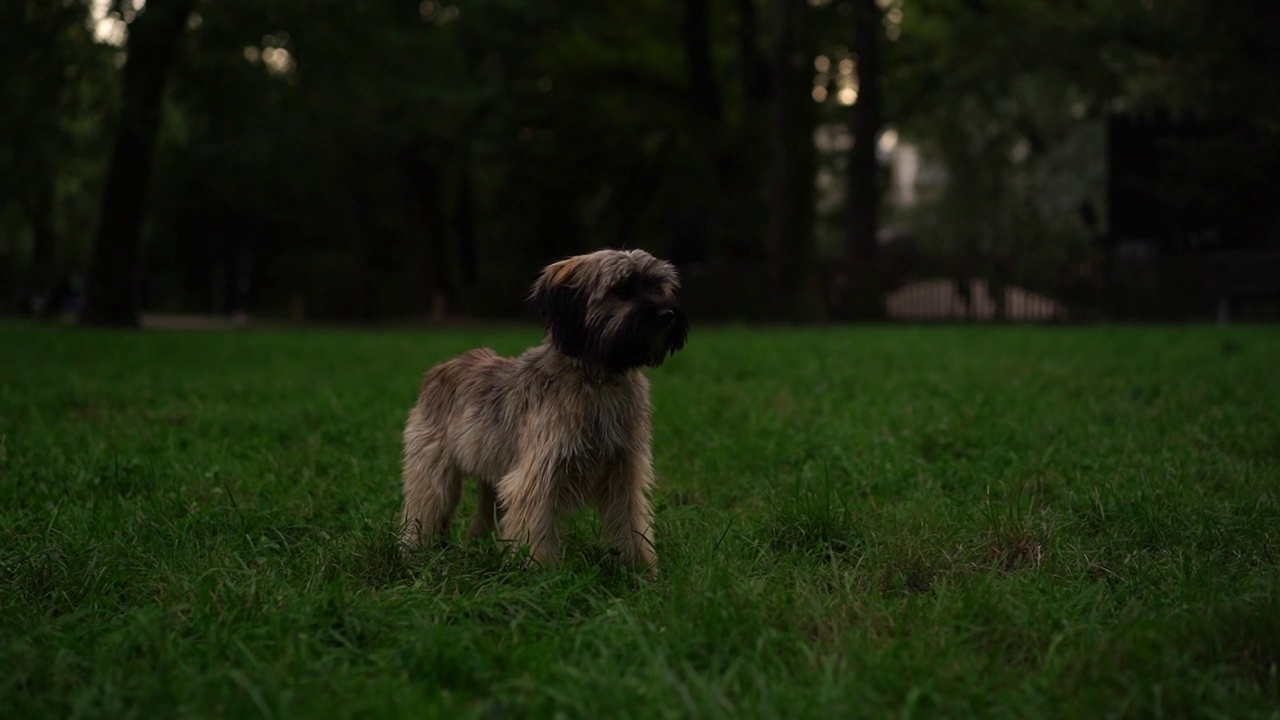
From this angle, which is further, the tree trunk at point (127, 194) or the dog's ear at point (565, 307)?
the tree trunk at point (127, 194)

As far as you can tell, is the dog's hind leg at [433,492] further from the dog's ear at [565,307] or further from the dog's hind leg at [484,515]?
the dog's ear at [565,307]

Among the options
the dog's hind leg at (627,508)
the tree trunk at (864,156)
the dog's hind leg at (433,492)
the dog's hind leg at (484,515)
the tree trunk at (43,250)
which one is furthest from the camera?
the tree trunk at (43,250)

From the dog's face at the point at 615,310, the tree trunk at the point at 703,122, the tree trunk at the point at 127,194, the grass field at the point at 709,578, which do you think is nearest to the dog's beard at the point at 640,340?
the dog's face at the point at 615,310

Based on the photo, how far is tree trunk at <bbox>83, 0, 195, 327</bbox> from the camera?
66.4 ft

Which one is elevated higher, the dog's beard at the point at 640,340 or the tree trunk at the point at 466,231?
the tree trunk at the point at 466,231

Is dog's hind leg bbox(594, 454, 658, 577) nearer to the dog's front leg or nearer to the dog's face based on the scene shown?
the dog's front leg

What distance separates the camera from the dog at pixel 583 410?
171 inches

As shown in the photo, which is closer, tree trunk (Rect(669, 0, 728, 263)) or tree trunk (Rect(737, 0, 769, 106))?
tree trunk (Rect(669, 0, 728, 263))

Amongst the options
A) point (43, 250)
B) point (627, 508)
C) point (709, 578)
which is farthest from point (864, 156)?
point (43, 250)

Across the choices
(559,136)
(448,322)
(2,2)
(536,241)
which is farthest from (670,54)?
(2,2)

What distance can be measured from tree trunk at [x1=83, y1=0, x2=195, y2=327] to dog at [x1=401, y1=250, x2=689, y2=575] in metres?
17.1

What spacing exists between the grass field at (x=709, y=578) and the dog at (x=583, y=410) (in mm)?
185

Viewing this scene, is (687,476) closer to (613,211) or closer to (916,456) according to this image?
(916,456)

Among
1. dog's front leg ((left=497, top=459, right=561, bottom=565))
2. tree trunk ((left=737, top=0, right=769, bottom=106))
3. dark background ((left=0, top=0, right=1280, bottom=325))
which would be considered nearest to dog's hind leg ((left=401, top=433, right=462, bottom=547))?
dog's front leg ((left=497, top=459, right=561, bottom=565))
